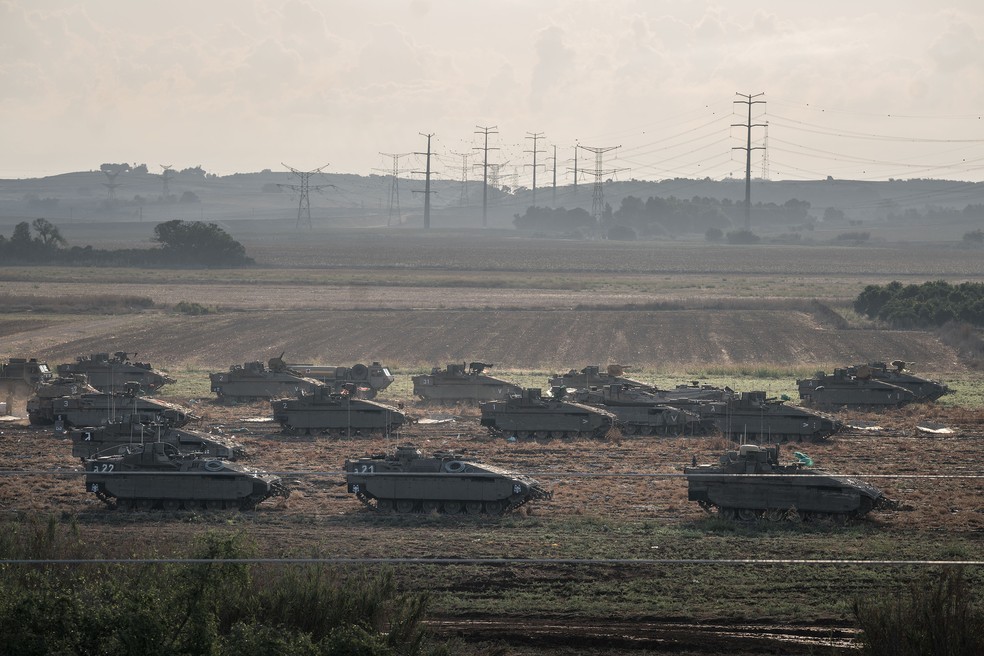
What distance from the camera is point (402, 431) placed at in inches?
1628

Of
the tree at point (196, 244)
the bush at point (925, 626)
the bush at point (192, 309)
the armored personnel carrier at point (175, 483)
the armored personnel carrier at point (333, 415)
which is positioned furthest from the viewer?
the tree at point (196, 244)

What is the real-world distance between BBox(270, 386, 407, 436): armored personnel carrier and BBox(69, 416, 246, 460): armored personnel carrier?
6675 millimetres

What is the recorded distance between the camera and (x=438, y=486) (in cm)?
2841

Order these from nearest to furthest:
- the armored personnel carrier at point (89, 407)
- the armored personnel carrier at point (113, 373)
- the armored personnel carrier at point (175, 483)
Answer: the armored personnel carrier at point (175, 483) → the armored personnel carrier at point (89, 407) → the armored personnel carrier at point (113, 373)

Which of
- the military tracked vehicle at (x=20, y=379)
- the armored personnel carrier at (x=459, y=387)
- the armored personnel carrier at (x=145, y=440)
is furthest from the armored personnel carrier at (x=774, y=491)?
the military tracked vehicle at (x=20, y=379)

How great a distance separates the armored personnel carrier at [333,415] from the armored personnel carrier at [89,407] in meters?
3.17

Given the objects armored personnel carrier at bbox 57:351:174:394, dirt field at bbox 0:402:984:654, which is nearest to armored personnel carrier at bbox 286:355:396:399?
armored personnel carrier at bbox 57:351:174:394

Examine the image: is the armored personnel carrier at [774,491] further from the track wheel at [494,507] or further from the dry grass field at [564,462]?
the track wheel at [494,507]

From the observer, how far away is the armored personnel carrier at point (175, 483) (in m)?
28.5

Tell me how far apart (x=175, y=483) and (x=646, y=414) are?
56.6 ft

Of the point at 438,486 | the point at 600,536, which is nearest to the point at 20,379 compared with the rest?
the point at 438,486

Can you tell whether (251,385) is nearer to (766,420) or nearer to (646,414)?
(646,414)

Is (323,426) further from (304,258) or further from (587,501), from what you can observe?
(304,258)

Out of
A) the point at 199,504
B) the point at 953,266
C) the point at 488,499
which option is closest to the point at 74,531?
the point at 199,504
